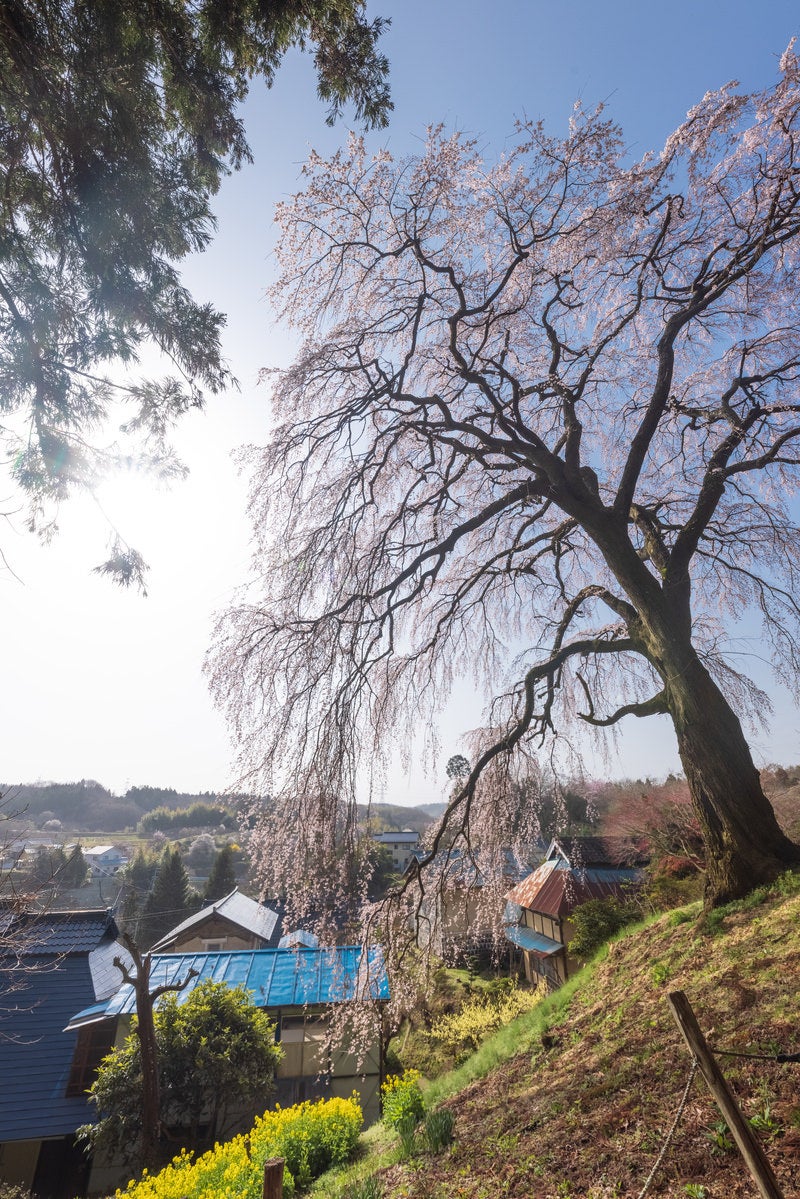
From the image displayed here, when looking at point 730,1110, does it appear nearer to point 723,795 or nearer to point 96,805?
point 723,795

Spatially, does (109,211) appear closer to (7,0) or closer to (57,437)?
(7,0)

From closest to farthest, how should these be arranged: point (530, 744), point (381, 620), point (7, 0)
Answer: point (7, 0)
point (381, 620)
point (530, 744)

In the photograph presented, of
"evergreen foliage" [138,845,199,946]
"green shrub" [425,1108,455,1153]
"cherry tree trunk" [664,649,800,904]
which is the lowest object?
"evergreen foliage" [138,845,199,946]

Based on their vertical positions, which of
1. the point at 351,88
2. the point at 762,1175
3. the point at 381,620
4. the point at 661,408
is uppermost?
the point at 351,88

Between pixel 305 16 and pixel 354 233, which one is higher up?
pixel 354 233

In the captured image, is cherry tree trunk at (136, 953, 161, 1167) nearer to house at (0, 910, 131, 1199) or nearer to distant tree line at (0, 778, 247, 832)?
house at (0, 910, 131, 1199)

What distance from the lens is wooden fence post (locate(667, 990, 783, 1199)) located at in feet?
6.61

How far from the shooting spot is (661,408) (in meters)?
6.63

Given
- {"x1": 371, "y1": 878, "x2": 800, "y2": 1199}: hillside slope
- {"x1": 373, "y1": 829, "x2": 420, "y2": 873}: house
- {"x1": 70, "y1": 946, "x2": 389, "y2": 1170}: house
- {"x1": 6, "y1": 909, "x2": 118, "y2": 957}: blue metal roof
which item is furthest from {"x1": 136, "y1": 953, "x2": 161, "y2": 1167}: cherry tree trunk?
{"x1": 373, "y1": 829, "x2": 420, "y2": 873}: house

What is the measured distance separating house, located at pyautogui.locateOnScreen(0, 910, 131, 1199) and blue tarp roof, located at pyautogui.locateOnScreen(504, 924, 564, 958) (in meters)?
10.8

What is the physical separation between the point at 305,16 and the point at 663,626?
6255 mm

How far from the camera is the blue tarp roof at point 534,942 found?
51.7 feet

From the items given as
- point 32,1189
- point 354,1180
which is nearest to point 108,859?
point 32,1189

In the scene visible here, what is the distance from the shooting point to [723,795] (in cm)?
540
